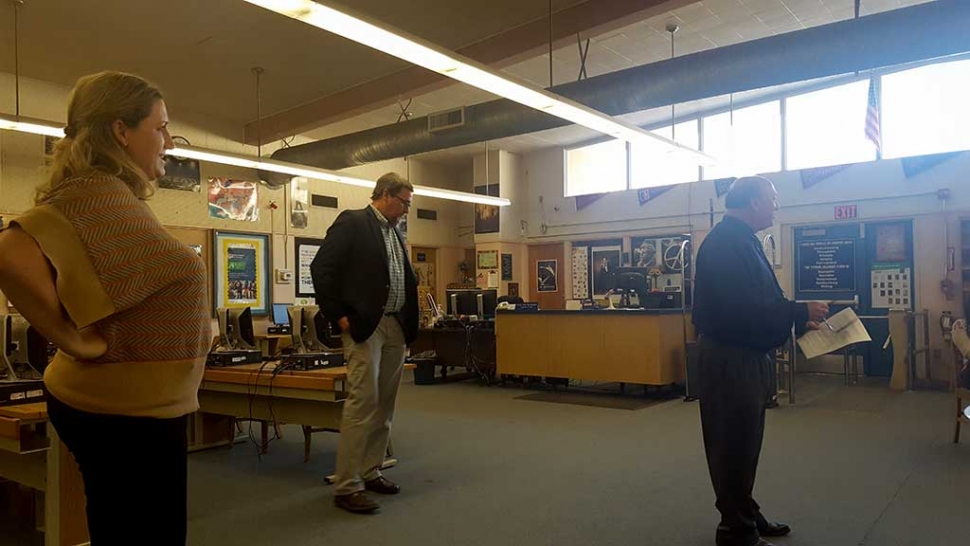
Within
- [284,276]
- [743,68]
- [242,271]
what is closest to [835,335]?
[743,68]

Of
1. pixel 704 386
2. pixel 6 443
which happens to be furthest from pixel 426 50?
pixel 6 443

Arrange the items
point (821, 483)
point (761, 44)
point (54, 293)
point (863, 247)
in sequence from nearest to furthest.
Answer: point (54, 293)
point (821, 483)
point (761, 44)
point (863, 247)

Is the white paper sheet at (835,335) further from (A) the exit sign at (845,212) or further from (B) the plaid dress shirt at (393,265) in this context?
(A) the exit sign at (845,212)

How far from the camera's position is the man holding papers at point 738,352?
245cm

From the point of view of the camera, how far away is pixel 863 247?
8.66 metres

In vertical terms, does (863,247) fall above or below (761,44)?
below

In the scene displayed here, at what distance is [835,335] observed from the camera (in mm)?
2691

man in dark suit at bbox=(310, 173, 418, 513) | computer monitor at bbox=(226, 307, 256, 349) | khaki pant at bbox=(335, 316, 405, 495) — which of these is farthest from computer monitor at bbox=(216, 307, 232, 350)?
khaki pant at bbox=(335, 316, 405, 495)

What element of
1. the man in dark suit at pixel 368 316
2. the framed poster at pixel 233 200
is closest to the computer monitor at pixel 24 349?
the man in dark suit at pixel 368 316

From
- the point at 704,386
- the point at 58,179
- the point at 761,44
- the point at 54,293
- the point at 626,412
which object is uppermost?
the point at 761,44

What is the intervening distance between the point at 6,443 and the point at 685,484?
3211 mm

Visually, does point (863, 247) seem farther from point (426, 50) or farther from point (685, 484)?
point (426, 50)

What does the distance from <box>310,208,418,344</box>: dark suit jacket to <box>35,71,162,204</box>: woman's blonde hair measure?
2.03 m

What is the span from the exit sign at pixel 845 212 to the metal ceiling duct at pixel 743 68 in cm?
413
